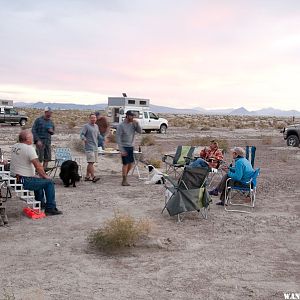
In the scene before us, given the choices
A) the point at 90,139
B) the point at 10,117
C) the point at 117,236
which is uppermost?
the point at 90,139

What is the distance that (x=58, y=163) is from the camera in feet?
36.5

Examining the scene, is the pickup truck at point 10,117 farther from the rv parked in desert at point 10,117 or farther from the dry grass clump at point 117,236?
the dry grass clump at point 117,236

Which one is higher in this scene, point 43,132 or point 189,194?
point 43,132

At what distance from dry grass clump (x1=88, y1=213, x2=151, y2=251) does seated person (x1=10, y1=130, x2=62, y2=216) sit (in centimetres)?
160

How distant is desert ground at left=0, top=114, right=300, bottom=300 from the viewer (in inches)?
191

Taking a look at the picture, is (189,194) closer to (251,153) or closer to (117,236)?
(117,236)

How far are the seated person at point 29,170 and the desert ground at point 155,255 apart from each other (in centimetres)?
37

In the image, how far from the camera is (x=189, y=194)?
25.0ft

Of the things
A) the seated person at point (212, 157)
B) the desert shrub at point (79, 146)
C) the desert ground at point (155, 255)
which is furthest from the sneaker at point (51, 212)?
the desert shrub at point (79, 146)

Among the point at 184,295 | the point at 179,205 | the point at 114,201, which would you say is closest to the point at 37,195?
the point at 114,201

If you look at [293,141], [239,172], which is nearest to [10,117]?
[293,141]

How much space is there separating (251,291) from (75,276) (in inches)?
71.5

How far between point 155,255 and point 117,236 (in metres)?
0.52

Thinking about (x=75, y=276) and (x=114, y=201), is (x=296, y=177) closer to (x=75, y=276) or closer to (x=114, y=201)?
(x=114, y=201)
